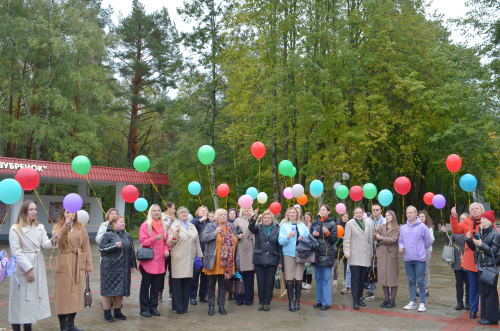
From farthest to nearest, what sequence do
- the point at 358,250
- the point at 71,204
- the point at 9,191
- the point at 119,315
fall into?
the point at 358,250, the point at 119,315, the point at 71,204, the point at 9,191

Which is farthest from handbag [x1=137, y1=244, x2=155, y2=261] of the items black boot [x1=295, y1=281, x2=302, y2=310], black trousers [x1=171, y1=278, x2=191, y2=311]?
black boot [x1=295, y1=281, x2=302, y2=310]

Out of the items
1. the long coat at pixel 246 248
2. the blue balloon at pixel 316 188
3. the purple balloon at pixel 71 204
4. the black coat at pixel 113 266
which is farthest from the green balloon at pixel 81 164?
the blue balloon at pixel 316 188

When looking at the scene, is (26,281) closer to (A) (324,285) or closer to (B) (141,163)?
(B) (141,163)

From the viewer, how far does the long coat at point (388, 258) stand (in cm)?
845

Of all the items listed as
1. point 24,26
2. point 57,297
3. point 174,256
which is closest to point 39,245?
point 57,297

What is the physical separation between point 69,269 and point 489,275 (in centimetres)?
649

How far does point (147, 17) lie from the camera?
118 feet

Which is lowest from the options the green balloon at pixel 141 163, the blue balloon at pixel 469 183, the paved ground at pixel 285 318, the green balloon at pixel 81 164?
the paved ground at pixel 285 318

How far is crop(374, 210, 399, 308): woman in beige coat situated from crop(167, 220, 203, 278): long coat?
12.0ft

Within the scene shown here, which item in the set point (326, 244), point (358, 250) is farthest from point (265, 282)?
point (358, 250)

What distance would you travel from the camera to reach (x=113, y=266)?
7.24 meters

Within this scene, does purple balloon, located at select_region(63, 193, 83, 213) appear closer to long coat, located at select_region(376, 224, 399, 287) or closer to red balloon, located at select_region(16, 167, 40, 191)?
red balloon, located at select_region(16, 167, 40, 191)

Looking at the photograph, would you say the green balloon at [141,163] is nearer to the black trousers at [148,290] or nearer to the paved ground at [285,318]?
the black trousers at [148,290]

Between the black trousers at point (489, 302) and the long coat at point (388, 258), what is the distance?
1.60 metres
